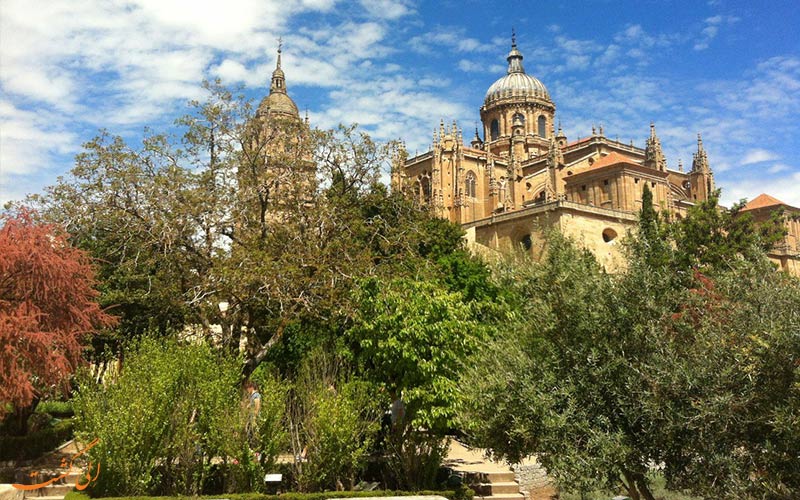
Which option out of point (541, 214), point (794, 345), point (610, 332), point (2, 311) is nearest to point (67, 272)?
point (2, 311)

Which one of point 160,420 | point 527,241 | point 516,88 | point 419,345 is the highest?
point 516,88

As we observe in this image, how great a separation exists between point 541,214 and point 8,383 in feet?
105

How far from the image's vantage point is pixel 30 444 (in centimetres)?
1528

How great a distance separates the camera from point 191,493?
39.0ft

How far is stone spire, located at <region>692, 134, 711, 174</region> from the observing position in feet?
182

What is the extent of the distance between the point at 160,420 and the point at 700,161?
5474 cm

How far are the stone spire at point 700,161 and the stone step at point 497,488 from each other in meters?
48.7

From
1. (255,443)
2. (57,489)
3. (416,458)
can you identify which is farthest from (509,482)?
(57,489)

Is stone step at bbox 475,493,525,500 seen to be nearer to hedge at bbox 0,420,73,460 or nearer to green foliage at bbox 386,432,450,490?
Answer: green foliage at bbox 386,432,450,490

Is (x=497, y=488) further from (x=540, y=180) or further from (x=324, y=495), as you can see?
(x=540, y=180)

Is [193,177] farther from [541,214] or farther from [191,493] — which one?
[541,214]

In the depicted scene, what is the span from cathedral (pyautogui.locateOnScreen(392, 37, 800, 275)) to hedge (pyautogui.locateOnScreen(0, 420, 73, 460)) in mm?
24624

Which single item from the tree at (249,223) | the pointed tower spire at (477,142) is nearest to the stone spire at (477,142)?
the pointed tower spire at (477,142)

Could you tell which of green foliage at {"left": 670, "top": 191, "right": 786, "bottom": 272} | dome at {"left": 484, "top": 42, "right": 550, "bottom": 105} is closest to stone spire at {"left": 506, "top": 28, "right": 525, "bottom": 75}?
dome at {"left": 484, "top": 42, "right": 550, "bottom": 105}
